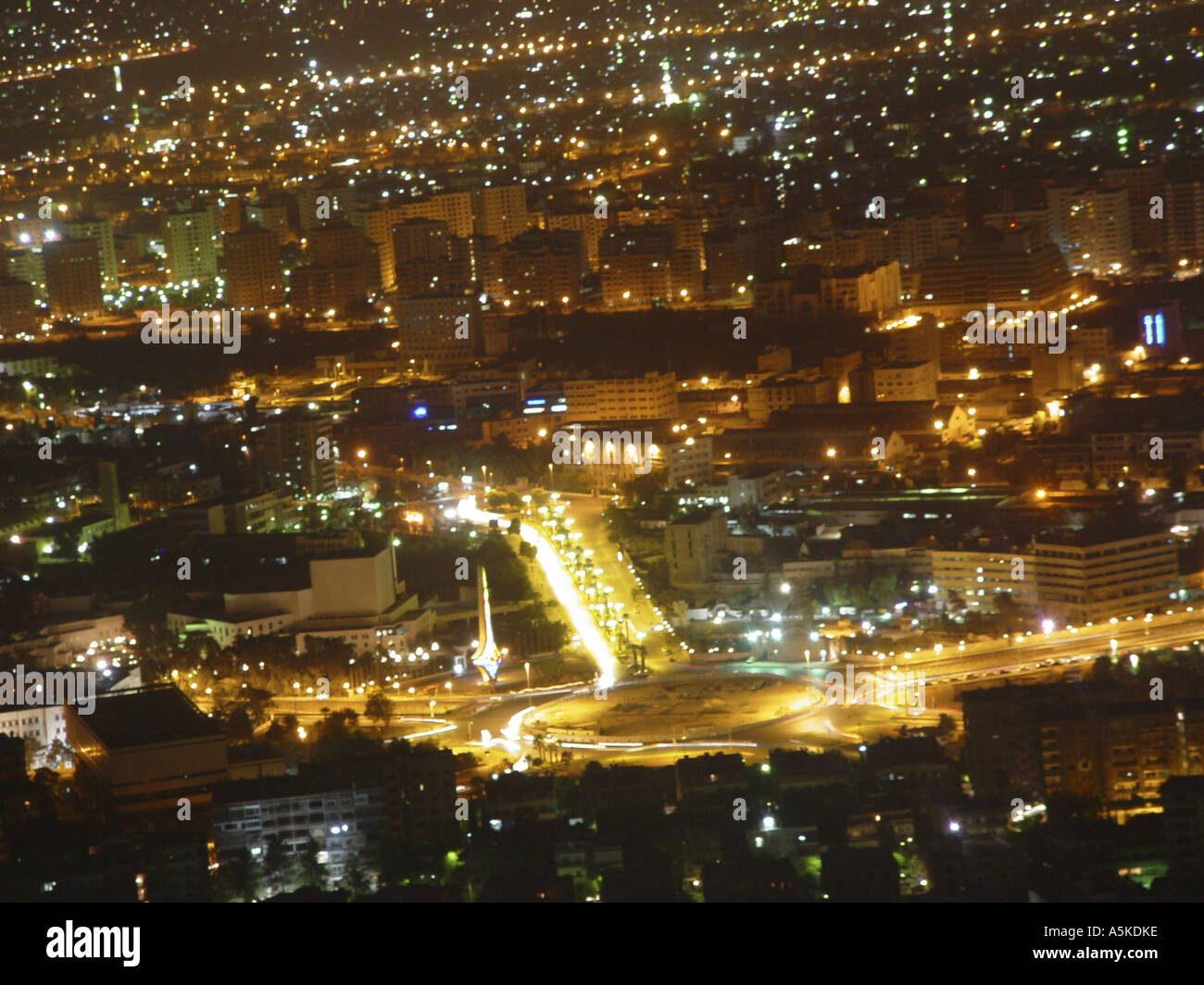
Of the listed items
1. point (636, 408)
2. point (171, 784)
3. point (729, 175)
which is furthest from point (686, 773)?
point (729, 175)

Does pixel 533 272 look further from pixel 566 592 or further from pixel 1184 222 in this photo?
pixel 566 592

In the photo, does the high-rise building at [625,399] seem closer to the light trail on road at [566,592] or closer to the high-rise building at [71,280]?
the light trail on road at [566,592]

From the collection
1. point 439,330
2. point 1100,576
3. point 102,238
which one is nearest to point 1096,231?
point 439,330

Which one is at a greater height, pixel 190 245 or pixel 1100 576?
pixel 190 245

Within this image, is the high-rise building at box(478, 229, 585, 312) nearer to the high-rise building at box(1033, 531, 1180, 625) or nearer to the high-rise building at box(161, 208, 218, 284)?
the high-rise building at box(161, 208, 218, 284)

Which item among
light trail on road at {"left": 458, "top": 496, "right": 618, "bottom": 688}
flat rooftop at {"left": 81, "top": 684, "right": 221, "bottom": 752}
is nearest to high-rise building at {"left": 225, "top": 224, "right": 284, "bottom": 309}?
light trail on road at {"left": 458, "top": 496, "right": 618, "bottom": 688}

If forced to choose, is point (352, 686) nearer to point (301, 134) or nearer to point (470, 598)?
point (470, 598)
